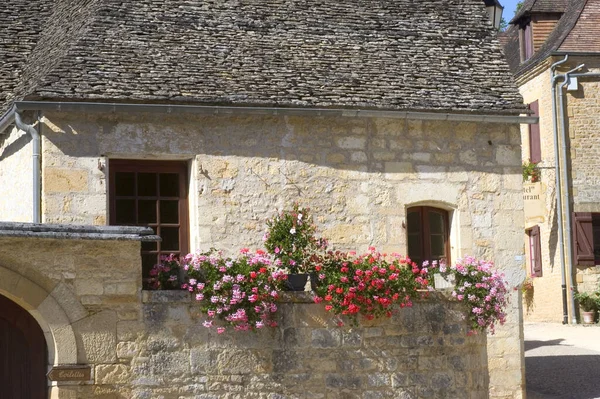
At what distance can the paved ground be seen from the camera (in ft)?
47.8

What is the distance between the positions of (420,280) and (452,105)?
138 inches

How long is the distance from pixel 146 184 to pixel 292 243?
244 cm

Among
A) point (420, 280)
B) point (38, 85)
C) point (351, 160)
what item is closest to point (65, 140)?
point (38, 85)

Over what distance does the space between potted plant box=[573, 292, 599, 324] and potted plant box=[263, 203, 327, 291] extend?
1236 cm

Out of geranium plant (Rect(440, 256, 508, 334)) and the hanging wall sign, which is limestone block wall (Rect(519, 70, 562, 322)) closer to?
the hanging wall sign

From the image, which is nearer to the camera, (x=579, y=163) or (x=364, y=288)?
(x=364, y=288)

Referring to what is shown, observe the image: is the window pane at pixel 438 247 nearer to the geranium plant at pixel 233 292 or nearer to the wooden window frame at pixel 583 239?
the geranium plant at pixel 233 292

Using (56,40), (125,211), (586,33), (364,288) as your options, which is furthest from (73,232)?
(586,33)

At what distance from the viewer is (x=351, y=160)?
13.7 metres

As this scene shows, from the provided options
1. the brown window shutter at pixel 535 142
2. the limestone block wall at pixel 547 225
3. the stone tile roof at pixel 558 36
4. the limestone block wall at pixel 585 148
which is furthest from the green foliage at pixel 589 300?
the stone tile roof at pixel 558 36

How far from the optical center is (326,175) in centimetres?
1355

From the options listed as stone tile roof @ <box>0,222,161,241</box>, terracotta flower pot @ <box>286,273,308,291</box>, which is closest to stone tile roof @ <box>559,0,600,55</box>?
terracotta flower pot @ <box>286,273,308,291</box>

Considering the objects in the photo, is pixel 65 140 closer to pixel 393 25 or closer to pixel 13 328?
pixel 13 328

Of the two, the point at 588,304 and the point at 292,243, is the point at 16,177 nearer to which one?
the point at 292,243
